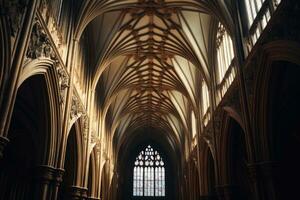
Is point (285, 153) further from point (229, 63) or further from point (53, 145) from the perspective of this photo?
point (53, 145)

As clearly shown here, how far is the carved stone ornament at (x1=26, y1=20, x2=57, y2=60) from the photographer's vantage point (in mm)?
7723

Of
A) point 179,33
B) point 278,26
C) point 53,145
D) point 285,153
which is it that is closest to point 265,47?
point 278,26

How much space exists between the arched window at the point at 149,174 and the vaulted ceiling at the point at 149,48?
43.2 ft

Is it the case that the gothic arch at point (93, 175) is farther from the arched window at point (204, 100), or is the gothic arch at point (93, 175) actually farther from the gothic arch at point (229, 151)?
the gothic arch at point (229, 151)

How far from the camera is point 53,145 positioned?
31.7 ft

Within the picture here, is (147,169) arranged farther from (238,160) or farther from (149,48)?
(238,160)

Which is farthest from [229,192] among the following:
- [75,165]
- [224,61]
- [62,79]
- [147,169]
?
[147,169]

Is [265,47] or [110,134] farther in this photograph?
[110,134]

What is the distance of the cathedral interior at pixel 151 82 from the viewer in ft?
26.5

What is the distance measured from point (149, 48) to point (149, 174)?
72.7 ft

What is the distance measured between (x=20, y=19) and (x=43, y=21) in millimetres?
1654

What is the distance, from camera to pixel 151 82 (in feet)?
82.2

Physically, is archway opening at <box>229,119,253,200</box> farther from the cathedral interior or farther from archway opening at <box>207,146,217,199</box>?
archway opening at <box>207,146,217,199</box>

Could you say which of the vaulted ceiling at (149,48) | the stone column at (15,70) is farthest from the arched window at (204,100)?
the stone column at (15,70)
